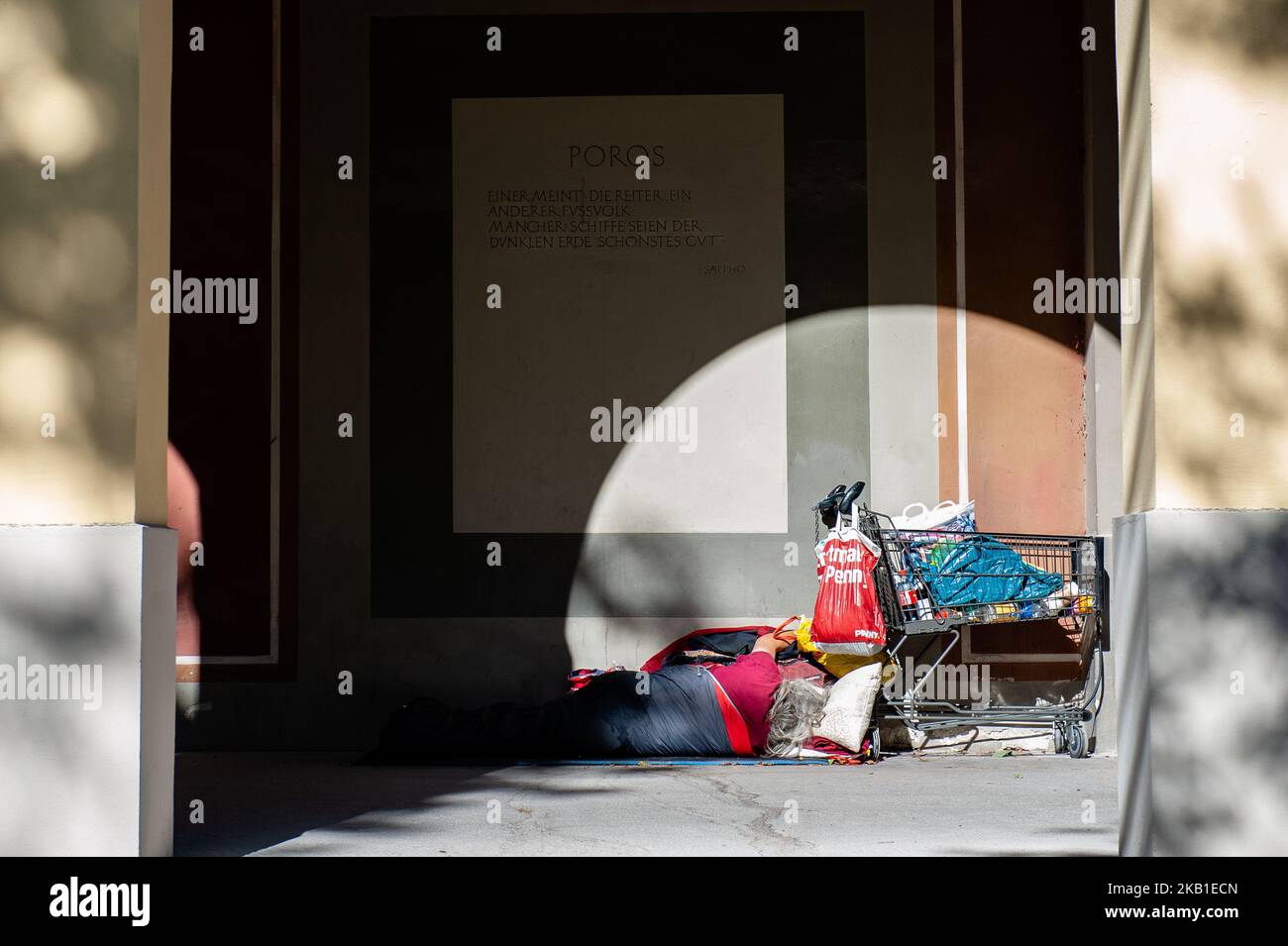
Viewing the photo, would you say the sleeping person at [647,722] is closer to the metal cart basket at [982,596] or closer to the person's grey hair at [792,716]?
the person's grey hair at [792,716]

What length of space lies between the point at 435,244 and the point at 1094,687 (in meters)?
5.17

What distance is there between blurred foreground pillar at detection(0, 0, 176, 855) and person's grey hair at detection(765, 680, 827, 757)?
13.6 ft

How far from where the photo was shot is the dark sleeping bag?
26.9 ft

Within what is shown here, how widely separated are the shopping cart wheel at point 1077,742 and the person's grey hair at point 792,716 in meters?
1.50

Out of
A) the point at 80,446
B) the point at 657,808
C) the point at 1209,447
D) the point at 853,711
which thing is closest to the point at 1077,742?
the point at 853,711

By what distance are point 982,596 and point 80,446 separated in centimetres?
533

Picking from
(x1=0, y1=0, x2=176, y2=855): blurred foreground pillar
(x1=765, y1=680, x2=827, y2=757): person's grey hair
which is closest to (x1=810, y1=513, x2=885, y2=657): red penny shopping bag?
(x1=765, y1=680, x2=827, y2=757): person's grey hair

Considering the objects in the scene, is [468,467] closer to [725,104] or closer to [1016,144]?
[725,104]

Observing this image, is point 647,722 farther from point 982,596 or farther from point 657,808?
point 982,596

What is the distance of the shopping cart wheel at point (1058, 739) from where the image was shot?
8450mm

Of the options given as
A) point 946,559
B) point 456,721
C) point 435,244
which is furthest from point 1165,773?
point 435,244

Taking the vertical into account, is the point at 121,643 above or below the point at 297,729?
above

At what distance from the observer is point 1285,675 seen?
443cm

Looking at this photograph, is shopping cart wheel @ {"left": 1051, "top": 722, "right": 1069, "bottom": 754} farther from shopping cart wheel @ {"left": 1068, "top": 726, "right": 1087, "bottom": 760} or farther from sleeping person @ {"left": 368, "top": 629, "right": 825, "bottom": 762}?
sleeping person @ {"left": 368, "top": 629, "right": 825, "bottom": 762}
